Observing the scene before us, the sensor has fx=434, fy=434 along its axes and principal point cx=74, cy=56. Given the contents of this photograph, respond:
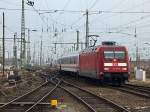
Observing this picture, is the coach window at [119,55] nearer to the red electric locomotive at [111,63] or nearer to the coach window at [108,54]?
the red electric locomotive at [111,63]

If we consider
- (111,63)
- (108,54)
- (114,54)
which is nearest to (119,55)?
(114,54)

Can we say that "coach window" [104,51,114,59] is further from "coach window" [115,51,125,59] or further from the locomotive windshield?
"coach window" [115,51,125,59]

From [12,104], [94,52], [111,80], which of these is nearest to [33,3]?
[94,52]

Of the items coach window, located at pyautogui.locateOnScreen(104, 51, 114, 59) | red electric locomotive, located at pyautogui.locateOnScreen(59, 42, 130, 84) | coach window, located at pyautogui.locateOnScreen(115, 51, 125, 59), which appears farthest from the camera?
coach window, located at pyautogui.locateOnScreen(115, 51, 125, 59)

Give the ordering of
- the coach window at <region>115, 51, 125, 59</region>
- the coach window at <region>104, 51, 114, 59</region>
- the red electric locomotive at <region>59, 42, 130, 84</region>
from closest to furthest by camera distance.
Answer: the red electric locomotive at <region>59, 42, 130, 84</region> < the coach window at <region>104, 51, 114, 59</region> < the coach window at <region>115, 51, 125, 59</region>

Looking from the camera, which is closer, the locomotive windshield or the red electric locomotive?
the red electric locomotive

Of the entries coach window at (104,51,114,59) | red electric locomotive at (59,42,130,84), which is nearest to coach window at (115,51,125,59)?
red electric locomotive at (59,42,130,84)

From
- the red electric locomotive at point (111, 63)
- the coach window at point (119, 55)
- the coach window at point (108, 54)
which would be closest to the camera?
the red electric locomotive at point (111, 63)

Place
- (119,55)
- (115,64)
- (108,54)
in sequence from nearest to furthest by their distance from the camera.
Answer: (115,64) < (108,54) < (119,55)

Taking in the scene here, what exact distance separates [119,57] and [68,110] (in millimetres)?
16258

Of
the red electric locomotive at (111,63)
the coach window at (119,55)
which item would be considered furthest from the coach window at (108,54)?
the coach window at (119,55)

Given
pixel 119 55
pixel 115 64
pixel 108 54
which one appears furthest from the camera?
pixel 119 55

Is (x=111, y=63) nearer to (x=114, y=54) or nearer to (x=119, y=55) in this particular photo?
(x=114, y=54)

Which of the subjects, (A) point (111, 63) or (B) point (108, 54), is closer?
(A) point (111, 63)
